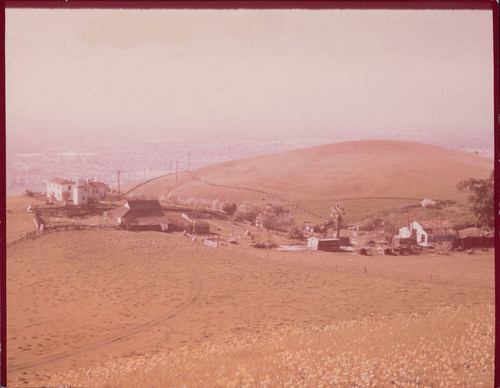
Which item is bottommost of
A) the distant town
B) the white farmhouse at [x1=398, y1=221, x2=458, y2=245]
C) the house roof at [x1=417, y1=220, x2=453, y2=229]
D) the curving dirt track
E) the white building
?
the curving dirt track

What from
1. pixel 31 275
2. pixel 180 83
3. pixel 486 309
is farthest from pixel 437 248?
pixel 31 275

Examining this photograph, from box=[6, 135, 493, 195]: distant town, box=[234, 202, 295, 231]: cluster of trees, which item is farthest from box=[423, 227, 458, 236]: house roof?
box=[234, 202, 295, 231]: cluster of trees

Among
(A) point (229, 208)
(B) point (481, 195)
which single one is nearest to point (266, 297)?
(A) point (229, 208)

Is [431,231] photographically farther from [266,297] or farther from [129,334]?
[129,334]

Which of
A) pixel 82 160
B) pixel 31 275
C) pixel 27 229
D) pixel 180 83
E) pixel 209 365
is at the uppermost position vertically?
pixel 180 83

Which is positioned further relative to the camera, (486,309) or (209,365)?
(486,309)

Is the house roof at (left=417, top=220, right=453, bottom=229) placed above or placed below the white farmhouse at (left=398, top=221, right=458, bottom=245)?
above

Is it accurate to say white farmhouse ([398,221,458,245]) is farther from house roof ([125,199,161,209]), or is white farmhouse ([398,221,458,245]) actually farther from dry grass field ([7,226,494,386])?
house roof ([125,199,161,209])

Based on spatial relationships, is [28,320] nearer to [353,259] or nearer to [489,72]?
[353,259]
